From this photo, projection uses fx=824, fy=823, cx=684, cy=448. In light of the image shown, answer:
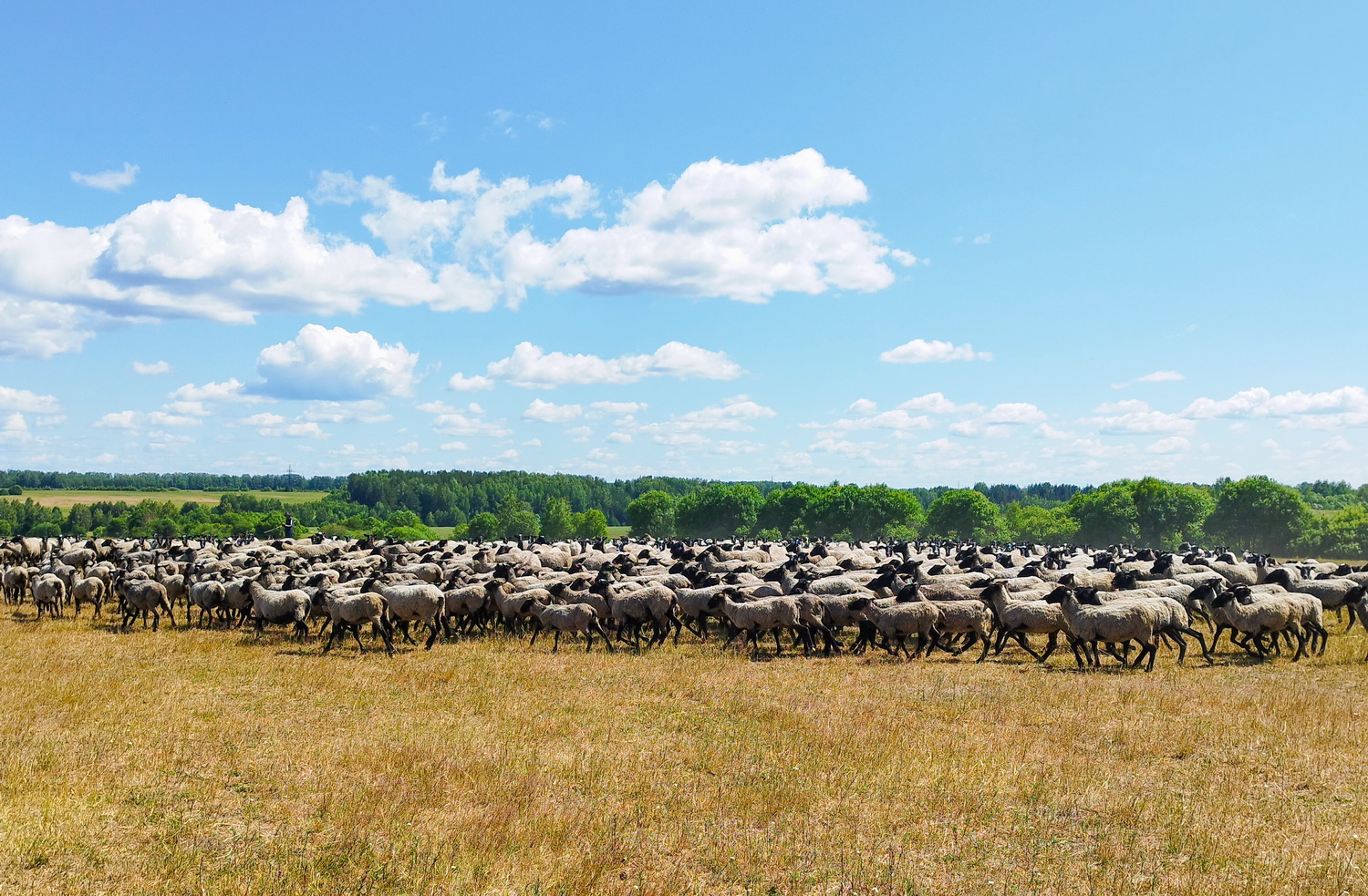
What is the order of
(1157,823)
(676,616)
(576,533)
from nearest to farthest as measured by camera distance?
(1157,823), (676,616), (576,533)

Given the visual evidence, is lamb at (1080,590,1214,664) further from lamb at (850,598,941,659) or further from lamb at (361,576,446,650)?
lamb at (361,576,446,650)

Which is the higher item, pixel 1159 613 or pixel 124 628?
pixel 1159 613

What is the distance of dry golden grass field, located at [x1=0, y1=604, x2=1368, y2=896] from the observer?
29.8 ft

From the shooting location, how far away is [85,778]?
1158cm

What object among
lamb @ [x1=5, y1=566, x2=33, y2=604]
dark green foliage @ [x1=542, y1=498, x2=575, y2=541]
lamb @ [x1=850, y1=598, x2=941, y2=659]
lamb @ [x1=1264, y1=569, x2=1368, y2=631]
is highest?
lamb @ [x1=1264, y1=569, x2=1368, y2=631]

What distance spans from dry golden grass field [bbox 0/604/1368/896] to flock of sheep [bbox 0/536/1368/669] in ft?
8.44

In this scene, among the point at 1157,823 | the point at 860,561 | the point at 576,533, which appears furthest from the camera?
the point at 576,533

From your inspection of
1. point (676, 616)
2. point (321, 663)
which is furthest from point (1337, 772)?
point (321, 663)

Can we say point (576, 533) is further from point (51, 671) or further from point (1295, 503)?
point (51, 671)

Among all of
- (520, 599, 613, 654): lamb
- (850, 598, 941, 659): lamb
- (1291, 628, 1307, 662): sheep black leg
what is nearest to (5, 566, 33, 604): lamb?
(520, 599, 613, 654): lamb

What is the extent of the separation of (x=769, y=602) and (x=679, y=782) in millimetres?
11823

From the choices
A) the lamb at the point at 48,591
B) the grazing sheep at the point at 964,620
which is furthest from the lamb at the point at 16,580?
the grazing sheep at the point at 964,620

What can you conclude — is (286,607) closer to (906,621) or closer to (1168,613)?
(906,621)

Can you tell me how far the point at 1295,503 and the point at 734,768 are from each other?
137 meters
